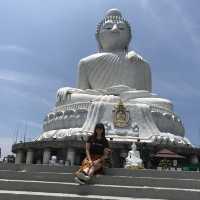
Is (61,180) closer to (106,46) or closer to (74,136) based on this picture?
(74,136)

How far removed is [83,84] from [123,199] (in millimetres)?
28025

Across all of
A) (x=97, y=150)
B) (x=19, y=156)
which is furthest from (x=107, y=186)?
(x=19, y=156)

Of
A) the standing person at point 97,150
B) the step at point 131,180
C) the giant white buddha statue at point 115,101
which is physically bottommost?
the step at point 131,180

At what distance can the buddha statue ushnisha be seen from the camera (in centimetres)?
3269

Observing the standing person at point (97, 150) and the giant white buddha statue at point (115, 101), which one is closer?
the standing person at point (97, 150)

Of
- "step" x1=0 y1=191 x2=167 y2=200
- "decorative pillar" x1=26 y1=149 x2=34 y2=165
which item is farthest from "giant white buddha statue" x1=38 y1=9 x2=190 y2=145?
"step" x1=0 y1=191 x2=167 y2=200

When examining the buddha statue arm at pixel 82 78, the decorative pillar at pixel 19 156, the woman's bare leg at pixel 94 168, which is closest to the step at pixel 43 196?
the woman's bare leg at pixel 94 168

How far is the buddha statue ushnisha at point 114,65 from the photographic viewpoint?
107 ft

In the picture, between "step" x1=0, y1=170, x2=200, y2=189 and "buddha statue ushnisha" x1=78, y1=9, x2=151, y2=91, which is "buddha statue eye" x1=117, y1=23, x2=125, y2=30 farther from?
"step" x1=0, y1=170, x2=200, y2=189

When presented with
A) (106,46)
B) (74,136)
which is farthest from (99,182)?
(106,46)

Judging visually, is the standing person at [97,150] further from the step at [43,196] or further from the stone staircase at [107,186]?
the step at [43,196]

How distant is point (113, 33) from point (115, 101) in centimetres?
776

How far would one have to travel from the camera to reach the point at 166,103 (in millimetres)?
30500

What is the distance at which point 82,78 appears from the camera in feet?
111
